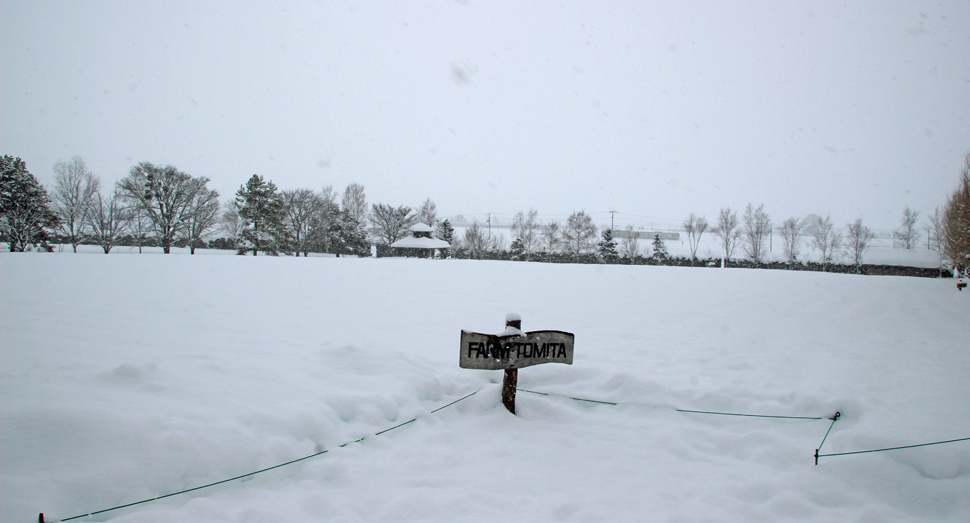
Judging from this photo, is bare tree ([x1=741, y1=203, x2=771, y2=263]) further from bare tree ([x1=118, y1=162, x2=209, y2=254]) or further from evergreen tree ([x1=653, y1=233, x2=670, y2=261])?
bare tree ([x1=118, y1=162, x2=209, y2=254])

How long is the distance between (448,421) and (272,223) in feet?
135

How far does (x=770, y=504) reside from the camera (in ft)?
9.56

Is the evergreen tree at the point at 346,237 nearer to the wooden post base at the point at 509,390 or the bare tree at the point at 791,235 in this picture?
the wooden post base at the point at 509,390

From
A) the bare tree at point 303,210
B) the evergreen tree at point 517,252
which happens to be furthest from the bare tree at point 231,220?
the evergreen tree at point 517,252

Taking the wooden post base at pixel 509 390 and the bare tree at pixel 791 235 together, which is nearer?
the wooden post base at pixel 509 390

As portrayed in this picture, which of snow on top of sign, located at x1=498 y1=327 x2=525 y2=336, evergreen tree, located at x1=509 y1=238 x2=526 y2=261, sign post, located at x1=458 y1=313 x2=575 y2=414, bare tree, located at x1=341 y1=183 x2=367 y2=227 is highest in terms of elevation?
bare tree, located at x1=341 y1=183 x2=367 y2=227

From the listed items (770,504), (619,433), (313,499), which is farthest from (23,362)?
(770,504)

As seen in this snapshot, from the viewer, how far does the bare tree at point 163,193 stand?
36500 mm

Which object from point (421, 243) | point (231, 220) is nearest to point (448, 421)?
point (421, 243)

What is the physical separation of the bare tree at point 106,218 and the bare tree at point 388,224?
26.6 metres

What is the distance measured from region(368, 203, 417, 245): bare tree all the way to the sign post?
5508cm

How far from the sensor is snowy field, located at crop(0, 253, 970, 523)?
8.97ft

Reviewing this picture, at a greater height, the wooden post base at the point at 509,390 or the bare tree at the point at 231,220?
the bare tree at the point at 231,220

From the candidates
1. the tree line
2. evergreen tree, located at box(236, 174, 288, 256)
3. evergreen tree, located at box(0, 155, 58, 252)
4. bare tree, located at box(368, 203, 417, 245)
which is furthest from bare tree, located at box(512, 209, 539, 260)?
evergreen tree, located at box(0, 155, 58, 252)
